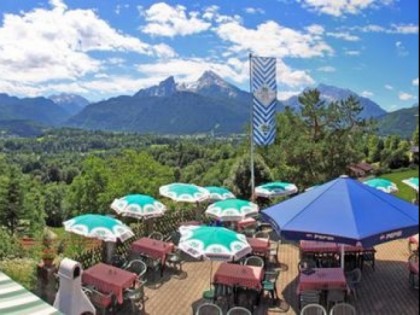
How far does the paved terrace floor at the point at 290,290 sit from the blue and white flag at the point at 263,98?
624 centimetres

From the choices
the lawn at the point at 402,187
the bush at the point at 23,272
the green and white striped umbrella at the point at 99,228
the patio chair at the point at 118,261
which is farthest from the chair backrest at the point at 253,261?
the lawn at the point at 402,187

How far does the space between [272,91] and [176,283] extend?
9.73 metres

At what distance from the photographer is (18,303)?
5887mm

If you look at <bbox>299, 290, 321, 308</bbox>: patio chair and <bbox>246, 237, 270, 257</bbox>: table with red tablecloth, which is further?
<bbox>246, 237, 270, 257</bbox>: table with red tablecloth

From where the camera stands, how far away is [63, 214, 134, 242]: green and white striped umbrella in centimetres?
1176

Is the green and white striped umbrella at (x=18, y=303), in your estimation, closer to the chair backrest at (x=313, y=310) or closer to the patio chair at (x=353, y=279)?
the chair backrest at (x=313, y=310)

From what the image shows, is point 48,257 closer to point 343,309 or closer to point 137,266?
point 137,266

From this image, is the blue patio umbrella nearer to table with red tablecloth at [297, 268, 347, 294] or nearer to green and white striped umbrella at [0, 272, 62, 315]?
table with red tablecloth at [297, 268, 347, 294]

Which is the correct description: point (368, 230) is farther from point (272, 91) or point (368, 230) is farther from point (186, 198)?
point (272, 91)

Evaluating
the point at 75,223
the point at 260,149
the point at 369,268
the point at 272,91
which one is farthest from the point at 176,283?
the point at 260,149

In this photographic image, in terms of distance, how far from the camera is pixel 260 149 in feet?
109

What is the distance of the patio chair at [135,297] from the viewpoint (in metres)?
10.5

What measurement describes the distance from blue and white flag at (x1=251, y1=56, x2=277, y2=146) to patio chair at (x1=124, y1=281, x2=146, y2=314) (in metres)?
10.0

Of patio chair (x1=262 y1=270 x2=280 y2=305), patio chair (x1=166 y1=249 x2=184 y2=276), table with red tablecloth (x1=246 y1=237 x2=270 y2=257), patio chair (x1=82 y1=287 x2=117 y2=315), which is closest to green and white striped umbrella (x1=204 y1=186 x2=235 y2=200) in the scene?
patio chair (x1=166 y1=249 x2=184 y2=276)
